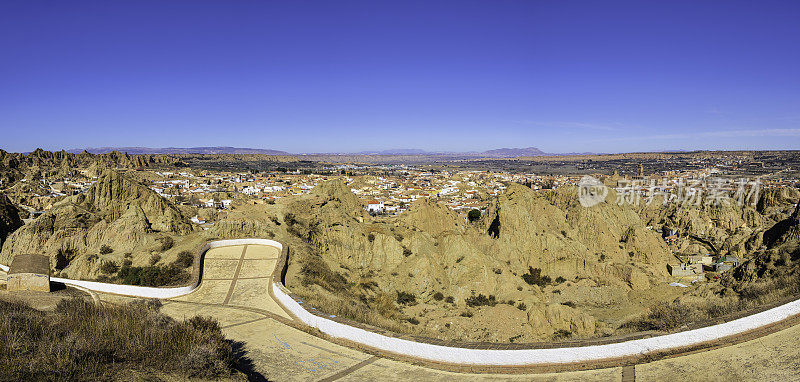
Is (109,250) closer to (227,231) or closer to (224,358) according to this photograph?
(227,231)

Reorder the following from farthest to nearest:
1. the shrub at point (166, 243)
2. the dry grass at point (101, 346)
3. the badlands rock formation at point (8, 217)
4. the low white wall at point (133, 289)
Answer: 1. the badlands rock formation at point (8, 217)
2. the shrub at point (166, 243)
3. the low white wall at point (133, 289)
4. the dry grass at point (101, 346)

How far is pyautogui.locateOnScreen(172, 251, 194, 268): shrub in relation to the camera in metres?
16.3

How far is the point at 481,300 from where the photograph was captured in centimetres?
2089

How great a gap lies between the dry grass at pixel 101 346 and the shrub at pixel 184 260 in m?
7.52

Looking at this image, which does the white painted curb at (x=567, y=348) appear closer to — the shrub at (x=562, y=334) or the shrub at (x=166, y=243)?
the shrub at (x=562, y=334)

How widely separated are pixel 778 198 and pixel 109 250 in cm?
5751

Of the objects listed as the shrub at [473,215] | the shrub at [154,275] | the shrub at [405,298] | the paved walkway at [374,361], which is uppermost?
the paved walkway at [374,361]

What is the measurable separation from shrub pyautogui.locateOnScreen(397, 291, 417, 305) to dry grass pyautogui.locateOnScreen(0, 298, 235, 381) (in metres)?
12.4

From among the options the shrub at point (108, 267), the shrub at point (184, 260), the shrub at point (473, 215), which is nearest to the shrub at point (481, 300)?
the shrub at point (184, 260)

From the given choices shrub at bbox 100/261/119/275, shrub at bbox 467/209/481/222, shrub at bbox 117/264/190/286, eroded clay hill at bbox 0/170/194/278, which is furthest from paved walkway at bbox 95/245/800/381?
shrub at bbox 467/209/481/222

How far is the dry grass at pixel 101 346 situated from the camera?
5.67 metres

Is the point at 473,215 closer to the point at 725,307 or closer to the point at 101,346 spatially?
the point at 725,307

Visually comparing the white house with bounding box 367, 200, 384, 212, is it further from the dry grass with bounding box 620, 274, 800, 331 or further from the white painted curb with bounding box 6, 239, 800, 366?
the white painted curb with bounding box 6, 239, 800, 366

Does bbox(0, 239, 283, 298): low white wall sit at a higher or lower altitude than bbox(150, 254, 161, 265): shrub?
lower
